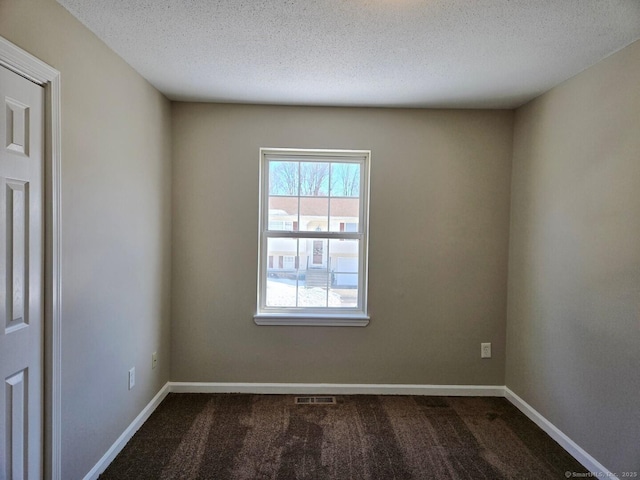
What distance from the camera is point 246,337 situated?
293 centimetres

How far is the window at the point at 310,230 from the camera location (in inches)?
117

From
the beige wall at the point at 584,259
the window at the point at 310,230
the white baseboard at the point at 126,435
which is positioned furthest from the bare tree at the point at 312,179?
the white baseboard at the point at 126,435

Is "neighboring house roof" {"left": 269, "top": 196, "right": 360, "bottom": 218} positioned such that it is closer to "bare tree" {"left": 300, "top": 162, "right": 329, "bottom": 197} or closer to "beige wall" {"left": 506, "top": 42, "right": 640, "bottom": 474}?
"bare tree" {"left": 300, "top": 162, "right": 329, "bottom": 197}

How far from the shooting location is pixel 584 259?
2115 millimetres

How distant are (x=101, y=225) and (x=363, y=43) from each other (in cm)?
173

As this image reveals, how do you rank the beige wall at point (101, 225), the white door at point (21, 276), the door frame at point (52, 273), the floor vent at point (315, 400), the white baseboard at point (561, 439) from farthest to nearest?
the floor vent at point (315, 400), the white baseboard at point (561, 439), the beige wall at point (101, 225), the door frame at point (52, 273), the white door at point (21, 276)

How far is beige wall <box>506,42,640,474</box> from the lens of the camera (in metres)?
1.82

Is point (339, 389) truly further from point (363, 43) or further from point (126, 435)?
point (363, 43)

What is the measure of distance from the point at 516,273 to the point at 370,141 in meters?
1.59

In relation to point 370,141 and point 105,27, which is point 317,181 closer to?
point 370,141

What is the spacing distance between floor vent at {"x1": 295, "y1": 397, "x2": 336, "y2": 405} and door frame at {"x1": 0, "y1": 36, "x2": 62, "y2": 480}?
160cm

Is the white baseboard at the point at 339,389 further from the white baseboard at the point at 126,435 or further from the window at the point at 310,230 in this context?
the window at the point at 310,230

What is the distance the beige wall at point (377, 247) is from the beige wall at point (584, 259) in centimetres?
30

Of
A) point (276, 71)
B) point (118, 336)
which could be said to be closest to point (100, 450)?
point (118, 336)
